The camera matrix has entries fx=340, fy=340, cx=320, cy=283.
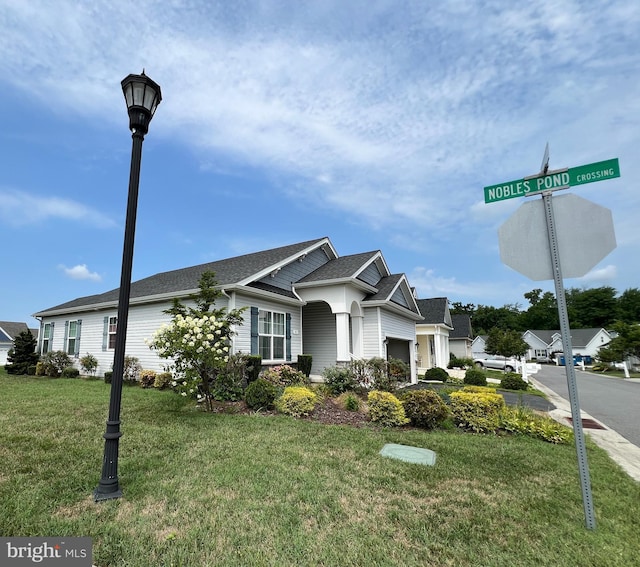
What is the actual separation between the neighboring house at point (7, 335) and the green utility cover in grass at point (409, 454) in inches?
1578

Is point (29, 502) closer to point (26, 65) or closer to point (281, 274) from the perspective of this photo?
point (26, 65)

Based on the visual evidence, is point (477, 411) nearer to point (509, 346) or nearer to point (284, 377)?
point (284, 377)

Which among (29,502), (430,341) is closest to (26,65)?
(29,502)

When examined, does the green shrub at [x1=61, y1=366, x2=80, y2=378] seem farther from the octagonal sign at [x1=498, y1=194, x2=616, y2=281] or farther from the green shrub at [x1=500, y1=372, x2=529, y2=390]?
the green shrub at [x1=500, y1=372, x2=529, y2=390]

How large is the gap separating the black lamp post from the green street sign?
4.21m

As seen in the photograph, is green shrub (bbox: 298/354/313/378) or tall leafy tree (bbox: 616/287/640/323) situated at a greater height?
tall leafy tree (bbox: 616/287/640/323)

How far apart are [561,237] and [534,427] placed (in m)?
5.38

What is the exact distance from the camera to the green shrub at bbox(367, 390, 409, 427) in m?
7.34

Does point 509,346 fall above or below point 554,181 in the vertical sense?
below

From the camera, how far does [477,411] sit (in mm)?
7238

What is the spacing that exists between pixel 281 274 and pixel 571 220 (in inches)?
443

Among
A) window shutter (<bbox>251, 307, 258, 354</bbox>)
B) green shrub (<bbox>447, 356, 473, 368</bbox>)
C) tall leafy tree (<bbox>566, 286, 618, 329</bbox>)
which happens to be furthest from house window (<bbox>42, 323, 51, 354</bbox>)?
tall leafy tree (<bbox>566, 286, 618, 329</bbox>)

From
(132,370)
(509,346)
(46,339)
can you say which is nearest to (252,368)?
(132,370)

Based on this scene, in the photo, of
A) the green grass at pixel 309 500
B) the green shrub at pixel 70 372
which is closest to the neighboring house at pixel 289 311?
the green shrub at pixel 70 372
